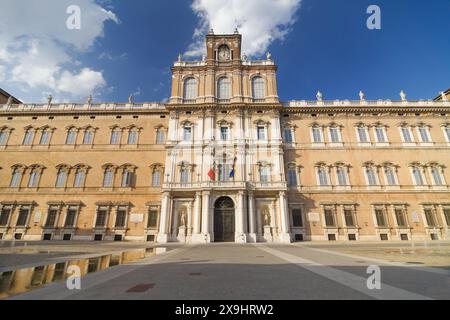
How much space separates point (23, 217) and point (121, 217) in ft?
35.5

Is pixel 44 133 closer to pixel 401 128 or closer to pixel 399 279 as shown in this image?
pixel 399 279

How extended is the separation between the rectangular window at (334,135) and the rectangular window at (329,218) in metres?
8.73

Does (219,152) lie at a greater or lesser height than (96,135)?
lesser

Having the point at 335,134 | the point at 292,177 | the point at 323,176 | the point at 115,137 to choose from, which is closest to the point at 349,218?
A: the point at 323,176

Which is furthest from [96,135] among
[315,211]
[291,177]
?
[315,211]

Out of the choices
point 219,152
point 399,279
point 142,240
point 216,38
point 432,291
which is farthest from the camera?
point 216,38

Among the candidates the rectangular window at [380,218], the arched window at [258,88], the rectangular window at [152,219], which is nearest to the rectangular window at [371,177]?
the rectangular window at [380,218]

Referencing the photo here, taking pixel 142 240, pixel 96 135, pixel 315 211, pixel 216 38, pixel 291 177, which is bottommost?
pixel 142 240

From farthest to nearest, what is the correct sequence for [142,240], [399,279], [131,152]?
[131,152], [142,240], [399,279]

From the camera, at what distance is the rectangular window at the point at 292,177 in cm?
2542

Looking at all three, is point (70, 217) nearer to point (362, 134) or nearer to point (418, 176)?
point (362, 134)

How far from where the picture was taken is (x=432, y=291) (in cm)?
423

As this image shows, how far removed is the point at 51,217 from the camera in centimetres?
2470

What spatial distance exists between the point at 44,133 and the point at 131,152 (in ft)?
38.7
